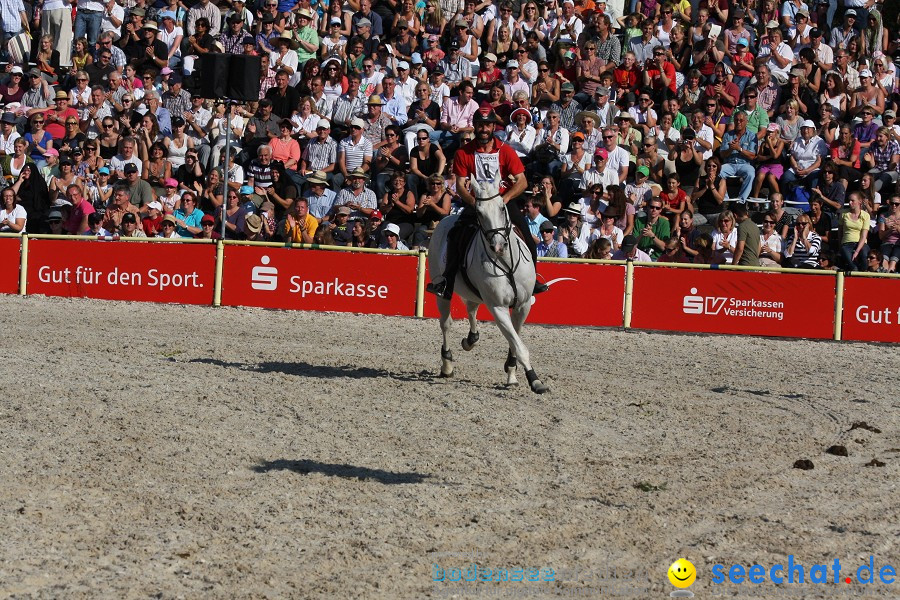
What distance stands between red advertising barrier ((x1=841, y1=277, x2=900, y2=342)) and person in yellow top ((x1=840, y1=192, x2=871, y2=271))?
1.79 m

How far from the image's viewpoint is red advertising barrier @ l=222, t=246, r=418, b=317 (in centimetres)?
2111

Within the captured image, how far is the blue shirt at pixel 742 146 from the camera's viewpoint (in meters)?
24.0

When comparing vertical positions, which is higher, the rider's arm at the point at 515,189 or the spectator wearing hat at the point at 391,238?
the rider's arm at the point at 515,189

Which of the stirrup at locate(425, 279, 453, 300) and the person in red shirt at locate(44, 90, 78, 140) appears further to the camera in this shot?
the person in red shirt at locate(44, 90, 78, 140)

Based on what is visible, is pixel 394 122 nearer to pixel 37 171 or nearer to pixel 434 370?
pixel 37 171

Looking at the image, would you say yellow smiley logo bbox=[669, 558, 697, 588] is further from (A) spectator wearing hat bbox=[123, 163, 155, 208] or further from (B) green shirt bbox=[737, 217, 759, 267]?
(A) spectator wearing hat bbox=[123, 163, 155, 208]

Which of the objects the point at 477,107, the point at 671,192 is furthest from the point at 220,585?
the point at 477,107

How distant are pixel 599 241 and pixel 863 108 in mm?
6630

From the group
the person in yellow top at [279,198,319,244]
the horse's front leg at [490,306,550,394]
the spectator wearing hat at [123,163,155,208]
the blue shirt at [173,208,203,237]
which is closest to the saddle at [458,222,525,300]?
the horse's front leg at [490,306,550,394]

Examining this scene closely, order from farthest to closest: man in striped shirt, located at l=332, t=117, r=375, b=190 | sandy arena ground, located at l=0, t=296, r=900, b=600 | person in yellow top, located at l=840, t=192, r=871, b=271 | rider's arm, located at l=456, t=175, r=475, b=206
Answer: man in striped shirt, located at l=332, t=117, r=375, b=190
person in yellow top, located at l=840, t=192, r=871, b=271
rider's arm, located at l=456, t=175, r=475, b=206
sandy arena ground, located at l=0, t=296, r=900, b=600

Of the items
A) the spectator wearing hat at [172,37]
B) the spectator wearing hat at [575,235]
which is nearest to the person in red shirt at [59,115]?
the spectator wearing hat at [172,37]

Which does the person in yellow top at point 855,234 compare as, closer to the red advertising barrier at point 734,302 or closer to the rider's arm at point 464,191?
the red advertising barrier at point 734,302

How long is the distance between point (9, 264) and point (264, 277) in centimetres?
432

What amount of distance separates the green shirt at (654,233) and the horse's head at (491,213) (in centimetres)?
945
